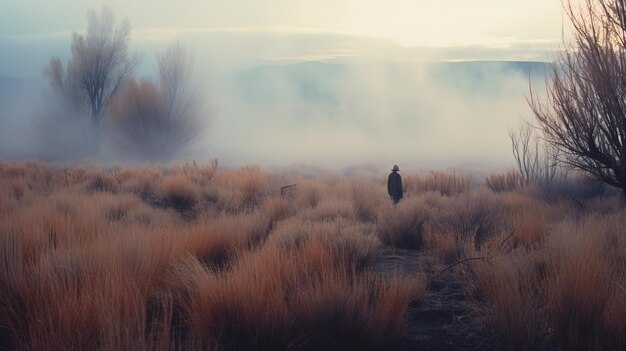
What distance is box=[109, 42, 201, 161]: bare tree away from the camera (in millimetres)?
39406

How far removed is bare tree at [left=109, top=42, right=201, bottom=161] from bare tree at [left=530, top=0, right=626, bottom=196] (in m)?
32.8

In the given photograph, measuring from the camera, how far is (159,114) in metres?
39.6

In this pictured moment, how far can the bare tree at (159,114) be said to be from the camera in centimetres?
3941

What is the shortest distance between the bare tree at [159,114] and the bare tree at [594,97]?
32.8 metres

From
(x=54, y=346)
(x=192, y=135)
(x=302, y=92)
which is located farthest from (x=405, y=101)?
Answer: (x=54, y=346)

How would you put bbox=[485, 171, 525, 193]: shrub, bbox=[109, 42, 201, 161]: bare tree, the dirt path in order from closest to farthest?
the dirt path, bbox=[485, 171, 525, 193]: shrub, bbox=[109, 42, 201, 161]: bare tree

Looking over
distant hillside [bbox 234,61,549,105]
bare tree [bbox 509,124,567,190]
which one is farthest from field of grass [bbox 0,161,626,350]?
distant hillside [bbox 234,61,549,105]

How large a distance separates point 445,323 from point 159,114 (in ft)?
123

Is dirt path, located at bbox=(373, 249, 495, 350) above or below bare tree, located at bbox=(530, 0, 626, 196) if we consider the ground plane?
below

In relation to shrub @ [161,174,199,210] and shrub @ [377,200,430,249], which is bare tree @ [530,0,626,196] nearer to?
shrub @ [377,200,430,249]

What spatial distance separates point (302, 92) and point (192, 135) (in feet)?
315

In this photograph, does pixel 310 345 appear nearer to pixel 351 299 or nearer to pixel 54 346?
pixel 351 299

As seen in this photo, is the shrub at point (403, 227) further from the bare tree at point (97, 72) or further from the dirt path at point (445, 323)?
the bare tree at point (97, 72)

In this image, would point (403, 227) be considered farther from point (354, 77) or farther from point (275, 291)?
point (354, 77)
